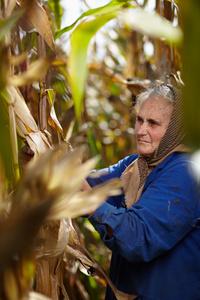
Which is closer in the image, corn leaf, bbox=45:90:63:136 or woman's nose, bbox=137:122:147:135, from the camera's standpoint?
corn leaf, bbox=45:90:63:136

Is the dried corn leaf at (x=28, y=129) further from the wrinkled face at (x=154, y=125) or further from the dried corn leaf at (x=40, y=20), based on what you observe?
the wrinkled face at (x=154, y=125)

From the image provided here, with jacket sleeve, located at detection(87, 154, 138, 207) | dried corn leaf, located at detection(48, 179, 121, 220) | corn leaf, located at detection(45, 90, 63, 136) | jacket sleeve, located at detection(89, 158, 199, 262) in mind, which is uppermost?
dried corn leaf, located at detection(48, 179, 121, 220)

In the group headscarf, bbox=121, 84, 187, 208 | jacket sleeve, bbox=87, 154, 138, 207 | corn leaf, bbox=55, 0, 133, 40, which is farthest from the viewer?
jacket sleeve, bbox=87, 154, 138, 207

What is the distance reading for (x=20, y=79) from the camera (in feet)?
1.58

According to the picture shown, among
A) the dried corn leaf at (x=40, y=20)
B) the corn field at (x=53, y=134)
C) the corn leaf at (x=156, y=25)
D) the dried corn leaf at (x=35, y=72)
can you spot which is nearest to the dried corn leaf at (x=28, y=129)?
the corn field at (x=53, y=134)

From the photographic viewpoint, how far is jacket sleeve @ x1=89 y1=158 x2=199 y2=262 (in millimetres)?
862

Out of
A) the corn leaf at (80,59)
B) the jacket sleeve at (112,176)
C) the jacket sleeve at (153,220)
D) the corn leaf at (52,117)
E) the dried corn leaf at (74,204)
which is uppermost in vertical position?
the corn leaf at (80,59)

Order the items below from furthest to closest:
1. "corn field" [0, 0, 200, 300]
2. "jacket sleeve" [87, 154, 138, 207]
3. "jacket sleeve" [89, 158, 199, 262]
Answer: "jacket sleeve" [87, 154, 138, 207] → "jacket sleeve" [89, 158, 199, 262] → "corn field" [0, 0, 200, 300]

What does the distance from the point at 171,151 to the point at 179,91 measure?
0.19 meters

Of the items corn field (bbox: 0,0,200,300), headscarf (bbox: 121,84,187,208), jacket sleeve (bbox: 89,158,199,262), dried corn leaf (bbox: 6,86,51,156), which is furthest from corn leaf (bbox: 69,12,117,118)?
headscarf (bbox: 121,84,187,208)

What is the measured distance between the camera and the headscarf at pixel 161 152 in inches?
41.1

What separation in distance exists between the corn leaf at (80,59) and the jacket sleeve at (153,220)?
1.44ft

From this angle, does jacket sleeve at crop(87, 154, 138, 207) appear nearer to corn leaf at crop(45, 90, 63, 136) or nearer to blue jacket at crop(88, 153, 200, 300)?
blue jacket at crop(88, 153, 200, 300)

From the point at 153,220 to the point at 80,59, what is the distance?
0.52 metres
